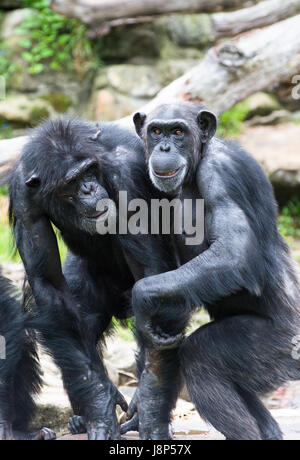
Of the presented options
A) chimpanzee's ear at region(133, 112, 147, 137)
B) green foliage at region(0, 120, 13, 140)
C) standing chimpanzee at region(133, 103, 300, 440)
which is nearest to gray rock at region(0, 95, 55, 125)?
green foliage at region(0, 120, 13, 140)

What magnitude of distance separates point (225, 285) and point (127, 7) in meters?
7.94

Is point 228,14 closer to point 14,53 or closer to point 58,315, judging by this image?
point 14,53

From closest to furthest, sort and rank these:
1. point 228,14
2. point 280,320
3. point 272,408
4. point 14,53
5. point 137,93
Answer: point 280,320, point 272,408, point 228,14, point 137,93, point 14,53

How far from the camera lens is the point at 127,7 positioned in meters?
11.5

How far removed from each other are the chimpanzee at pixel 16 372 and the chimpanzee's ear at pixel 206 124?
175 centimetres

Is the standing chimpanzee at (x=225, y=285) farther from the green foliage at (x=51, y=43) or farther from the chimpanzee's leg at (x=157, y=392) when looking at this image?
the green foliage at (x=51, y=43)

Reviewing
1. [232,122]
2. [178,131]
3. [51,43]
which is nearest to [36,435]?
[178,131]

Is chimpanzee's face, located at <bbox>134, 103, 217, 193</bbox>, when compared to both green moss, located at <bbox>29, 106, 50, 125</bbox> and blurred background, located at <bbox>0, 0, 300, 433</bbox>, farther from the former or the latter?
green moss, located at <bbox>29, 106, 50, 125</bbox>

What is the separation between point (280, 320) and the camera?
16.1 feet

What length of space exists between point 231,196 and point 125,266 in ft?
4.07

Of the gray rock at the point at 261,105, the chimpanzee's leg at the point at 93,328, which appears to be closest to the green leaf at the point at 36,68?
the gray rock at the point at 261,105

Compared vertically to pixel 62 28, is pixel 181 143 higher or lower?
lower

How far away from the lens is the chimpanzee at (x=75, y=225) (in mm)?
5012
